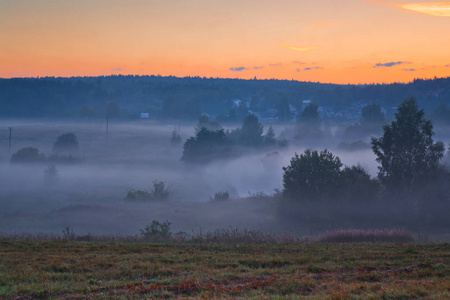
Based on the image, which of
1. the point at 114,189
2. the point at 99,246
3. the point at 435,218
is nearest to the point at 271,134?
the point at 114,189

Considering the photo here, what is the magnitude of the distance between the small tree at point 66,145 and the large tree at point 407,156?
362 feet

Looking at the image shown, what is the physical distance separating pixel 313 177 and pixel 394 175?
1180 cm

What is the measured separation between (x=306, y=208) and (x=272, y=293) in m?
47.1

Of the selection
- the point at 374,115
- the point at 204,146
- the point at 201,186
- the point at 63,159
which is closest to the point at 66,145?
the point at 63,159

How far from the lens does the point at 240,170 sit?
13600cm

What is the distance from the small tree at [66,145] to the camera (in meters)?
144

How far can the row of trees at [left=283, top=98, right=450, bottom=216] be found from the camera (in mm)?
58531

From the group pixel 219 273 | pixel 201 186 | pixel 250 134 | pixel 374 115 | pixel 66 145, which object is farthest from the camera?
pixel 374 115

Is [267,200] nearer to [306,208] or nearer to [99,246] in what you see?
[306,208]

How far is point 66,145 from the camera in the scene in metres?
146

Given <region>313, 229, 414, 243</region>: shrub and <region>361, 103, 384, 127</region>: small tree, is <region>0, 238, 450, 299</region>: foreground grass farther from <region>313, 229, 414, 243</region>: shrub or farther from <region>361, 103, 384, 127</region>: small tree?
<region>361, 103, 384, 127</region>: small tree

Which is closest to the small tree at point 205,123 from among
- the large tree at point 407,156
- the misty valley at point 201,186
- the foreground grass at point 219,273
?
the misty valley at point 201,186

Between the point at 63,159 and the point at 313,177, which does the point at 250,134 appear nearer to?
the point at 63,159

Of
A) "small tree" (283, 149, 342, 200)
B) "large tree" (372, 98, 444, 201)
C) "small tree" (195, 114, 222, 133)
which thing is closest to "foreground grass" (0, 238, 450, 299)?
"small tree" (283, 149, 342, 200)
